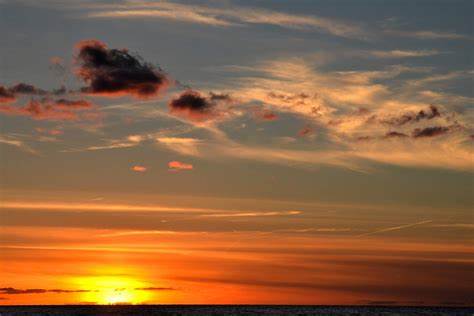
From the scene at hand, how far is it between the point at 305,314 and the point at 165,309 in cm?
2361

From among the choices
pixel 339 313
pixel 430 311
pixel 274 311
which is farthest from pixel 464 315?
pixel 274 311

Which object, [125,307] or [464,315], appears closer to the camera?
[464,315]

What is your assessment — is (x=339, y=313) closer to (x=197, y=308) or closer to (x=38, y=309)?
(x=197, y=308)

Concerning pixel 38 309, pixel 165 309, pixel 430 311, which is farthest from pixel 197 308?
pixel 430 311

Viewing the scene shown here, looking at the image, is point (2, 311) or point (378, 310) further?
point (378, 310)

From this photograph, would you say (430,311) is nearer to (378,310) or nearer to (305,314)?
(378,310)

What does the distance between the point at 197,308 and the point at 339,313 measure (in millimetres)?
23715

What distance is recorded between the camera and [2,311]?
442 feet

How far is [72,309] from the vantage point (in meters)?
138

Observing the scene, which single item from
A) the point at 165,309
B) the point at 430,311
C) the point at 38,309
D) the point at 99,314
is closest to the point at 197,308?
the point at 165,309

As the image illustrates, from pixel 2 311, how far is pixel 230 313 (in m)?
36.6

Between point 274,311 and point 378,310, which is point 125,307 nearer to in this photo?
point 274,311

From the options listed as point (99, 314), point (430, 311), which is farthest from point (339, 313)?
point (99, 314)

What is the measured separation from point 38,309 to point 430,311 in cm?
6627
